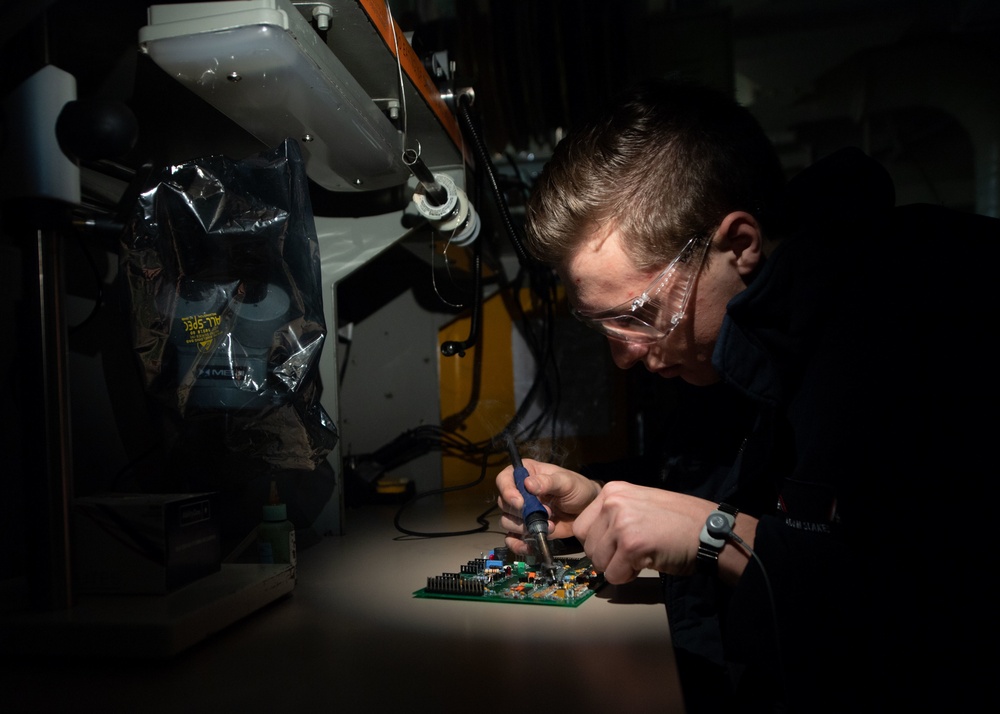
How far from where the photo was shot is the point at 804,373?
94 cm

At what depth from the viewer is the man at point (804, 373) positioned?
805 millimetres

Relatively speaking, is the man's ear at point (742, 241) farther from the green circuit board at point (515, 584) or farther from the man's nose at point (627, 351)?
the green circuit board at point (515, 584)

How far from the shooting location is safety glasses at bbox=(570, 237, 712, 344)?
106 cm

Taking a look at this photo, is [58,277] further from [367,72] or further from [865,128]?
[865,128]

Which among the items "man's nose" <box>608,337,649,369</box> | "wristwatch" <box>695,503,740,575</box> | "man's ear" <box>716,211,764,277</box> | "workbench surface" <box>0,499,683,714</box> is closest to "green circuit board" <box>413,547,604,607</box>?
"workbench surface" <box>0,499,683,714</box>

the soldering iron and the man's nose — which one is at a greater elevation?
the man's nose

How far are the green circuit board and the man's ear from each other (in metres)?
0.53

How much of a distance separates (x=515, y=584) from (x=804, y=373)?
512mm

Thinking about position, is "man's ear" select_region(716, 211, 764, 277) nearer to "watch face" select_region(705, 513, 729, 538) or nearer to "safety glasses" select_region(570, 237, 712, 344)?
"safety glasses" select_region(570, 237, 712, 344)

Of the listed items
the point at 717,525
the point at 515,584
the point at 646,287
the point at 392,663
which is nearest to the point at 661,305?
the point at 646,287

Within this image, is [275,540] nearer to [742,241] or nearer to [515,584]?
[515,584]

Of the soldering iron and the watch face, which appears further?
the soldering iron

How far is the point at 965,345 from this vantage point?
32.8 inches

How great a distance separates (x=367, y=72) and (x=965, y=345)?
955 millimetres
